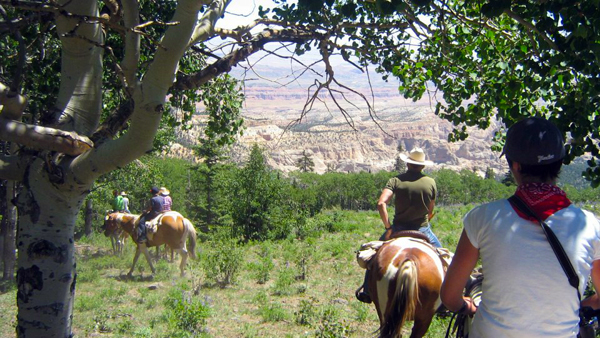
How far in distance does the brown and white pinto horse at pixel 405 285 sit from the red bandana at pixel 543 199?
2589 millimetres

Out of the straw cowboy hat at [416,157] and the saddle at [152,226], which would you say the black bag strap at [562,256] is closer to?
the straw cowboy hat at [416,157]

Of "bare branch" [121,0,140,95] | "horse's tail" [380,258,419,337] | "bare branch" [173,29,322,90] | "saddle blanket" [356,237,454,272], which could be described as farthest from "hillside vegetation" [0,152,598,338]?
"bare branch" [121,0,140,95]

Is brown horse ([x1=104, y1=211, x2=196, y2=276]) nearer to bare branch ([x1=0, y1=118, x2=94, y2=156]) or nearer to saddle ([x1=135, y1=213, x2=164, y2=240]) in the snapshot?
saddle ([x1=135, y1=213, x2=164, y2=240])

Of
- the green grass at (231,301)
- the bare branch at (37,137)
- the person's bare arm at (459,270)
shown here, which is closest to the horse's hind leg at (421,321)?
the green grass at (231,301)

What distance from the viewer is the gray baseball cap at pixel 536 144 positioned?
210 cm

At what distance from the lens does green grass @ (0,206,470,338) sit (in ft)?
22.2

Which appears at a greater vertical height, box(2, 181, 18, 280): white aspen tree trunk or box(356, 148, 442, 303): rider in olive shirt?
box(356, 148, 442, 303): rider in olive shirt

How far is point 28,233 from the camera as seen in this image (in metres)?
3.08

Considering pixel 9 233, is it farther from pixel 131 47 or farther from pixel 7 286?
pixel 131 47

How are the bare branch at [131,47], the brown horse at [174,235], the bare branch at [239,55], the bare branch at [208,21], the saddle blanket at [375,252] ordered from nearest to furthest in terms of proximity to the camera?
the bare branch at [131,47] < the bare branch at [208,21] < the bare branch at [239,55] < the saddle blanket at [375,252] < the brown horse at [174,235]

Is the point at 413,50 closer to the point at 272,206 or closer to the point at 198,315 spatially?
the point at 198,315

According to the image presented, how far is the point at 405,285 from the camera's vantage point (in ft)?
14.7

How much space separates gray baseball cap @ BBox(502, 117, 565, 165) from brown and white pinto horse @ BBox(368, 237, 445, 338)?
2.59m

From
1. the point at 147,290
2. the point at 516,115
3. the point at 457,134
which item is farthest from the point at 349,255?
the point at 516,115
